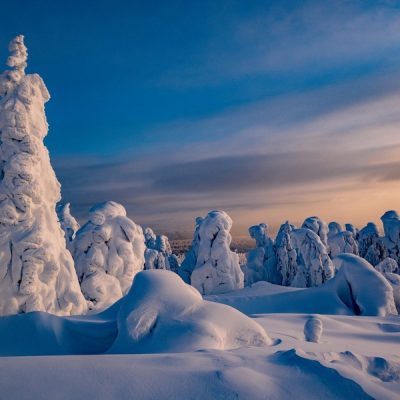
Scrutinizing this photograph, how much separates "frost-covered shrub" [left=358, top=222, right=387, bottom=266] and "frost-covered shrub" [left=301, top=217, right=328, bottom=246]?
5483mm

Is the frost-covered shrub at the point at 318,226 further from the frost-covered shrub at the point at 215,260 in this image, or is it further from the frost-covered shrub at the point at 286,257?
the frost-covered shrub at the point at 215,260

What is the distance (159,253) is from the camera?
129 ft

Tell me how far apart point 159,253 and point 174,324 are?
114ft

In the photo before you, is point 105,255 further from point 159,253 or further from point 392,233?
point 159,253

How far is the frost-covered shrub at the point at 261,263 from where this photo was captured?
104ft

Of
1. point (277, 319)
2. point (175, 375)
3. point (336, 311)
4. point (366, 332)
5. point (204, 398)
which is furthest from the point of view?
point (336, 311)

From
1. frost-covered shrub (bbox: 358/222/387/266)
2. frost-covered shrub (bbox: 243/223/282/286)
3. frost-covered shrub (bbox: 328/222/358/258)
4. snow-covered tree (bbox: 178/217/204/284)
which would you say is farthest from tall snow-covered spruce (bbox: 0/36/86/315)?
frost-covered shrub (bbox: 328/222/358/258)

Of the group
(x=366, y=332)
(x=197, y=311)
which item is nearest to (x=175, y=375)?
(x=197, y=311)

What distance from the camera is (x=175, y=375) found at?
124 inches

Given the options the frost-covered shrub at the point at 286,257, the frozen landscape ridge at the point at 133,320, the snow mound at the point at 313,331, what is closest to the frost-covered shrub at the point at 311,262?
the frost-covered shrub at the point at 286,257

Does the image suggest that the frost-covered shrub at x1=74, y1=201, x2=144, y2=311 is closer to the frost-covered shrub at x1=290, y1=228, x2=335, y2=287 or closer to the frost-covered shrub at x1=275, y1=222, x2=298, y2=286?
the frost-covered shrub at x1=290, y1=228, x2=335, y2=287

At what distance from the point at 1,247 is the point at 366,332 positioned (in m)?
8.19

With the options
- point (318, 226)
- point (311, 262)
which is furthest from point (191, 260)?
point (318, 226)

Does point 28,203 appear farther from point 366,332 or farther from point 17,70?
point 366,332
